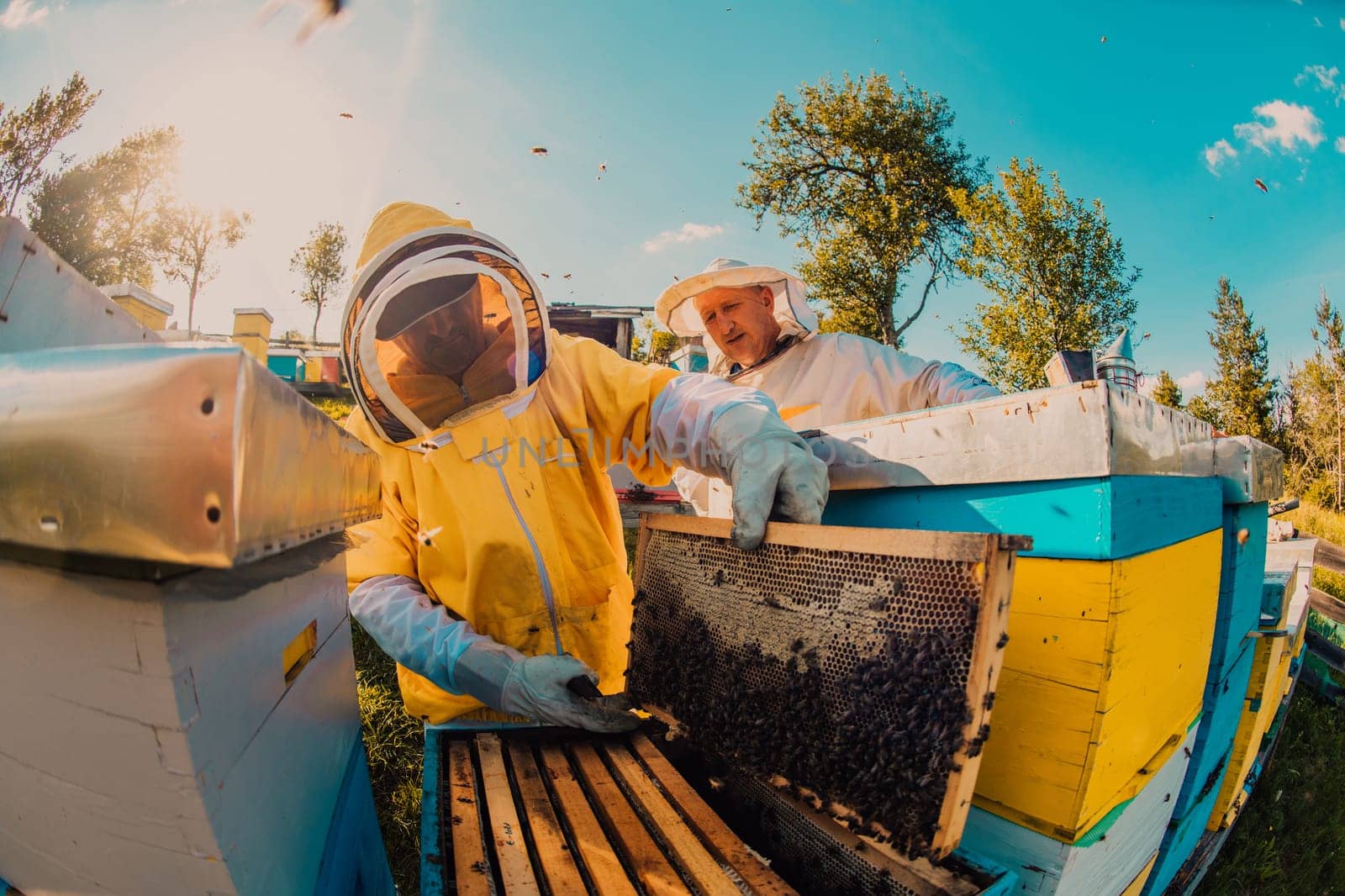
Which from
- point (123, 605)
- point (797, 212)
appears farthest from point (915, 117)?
point (123, 605)

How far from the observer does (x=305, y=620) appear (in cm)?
113

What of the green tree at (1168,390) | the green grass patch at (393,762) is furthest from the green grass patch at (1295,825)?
the green tree at (1168,390)

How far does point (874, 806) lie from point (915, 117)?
27866 mm

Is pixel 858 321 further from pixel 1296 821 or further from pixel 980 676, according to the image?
pixel 980 676

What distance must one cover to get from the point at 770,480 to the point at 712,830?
2.55 feet

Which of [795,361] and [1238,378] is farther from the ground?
[1238,378]

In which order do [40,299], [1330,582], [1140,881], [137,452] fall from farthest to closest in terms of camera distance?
[1330,582]
[1140,881]
[40,299]
[137,452]

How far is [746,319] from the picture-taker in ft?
11.9

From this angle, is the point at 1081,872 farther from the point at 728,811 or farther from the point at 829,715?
the point at 728,811

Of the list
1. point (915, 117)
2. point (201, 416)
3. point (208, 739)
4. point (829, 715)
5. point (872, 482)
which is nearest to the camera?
point (201, 416)

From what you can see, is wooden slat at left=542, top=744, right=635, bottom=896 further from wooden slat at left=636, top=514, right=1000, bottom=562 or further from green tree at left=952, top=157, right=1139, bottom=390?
green tree at left=952, top=157, right=1139, bottom=390

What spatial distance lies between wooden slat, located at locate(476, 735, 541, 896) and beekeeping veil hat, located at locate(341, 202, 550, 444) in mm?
937

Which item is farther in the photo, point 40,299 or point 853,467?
point 853,467

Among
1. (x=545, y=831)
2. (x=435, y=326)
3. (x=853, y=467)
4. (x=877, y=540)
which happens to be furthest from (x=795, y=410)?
(x=545, y=831)
